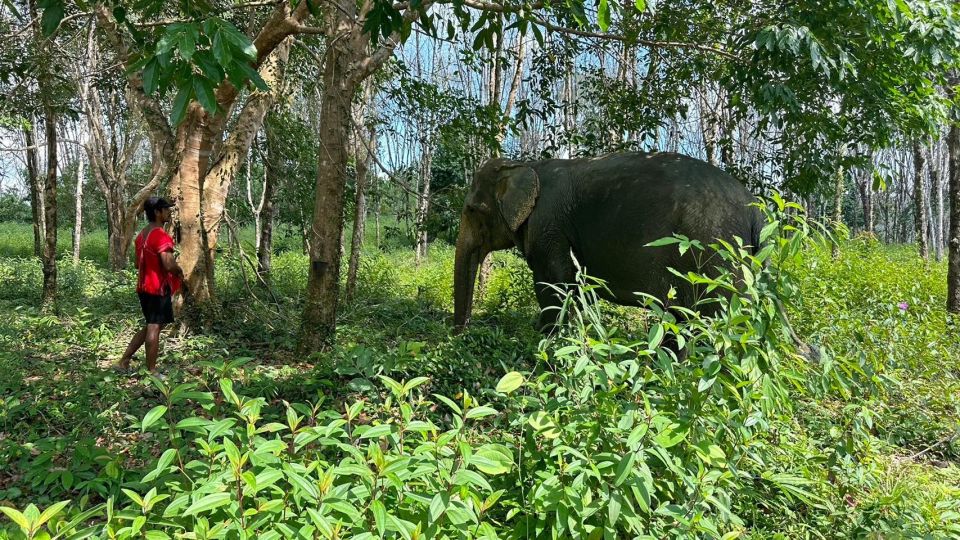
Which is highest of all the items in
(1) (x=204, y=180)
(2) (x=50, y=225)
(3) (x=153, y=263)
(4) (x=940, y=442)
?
(1) (x=204, y=180)

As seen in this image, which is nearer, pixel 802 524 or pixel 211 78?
pixel 211 78

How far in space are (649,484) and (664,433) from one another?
193 mm

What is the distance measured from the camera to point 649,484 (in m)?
2.16

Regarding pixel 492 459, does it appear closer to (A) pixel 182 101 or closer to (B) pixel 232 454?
(B) pixel 232 454

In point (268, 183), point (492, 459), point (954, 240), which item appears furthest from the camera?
point (268, 183)

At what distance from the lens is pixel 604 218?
5.87 meters

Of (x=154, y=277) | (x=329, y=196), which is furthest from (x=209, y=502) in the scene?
(x=154, y=277)

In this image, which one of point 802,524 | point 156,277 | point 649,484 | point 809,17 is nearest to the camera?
point 649,484

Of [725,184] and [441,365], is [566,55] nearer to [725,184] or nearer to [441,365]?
[725,184]

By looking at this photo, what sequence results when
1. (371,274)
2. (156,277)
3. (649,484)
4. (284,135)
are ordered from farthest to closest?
1. (371,274)
2. (284,135)
3. (156,277)
4. (649,484)

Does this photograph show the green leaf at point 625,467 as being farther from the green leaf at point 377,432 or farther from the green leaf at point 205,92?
the green leaf at point 205,92

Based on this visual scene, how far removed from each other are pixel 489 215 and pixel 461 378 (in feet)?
8.51

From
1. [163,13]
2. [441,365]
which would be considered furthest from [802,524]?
[163,13]

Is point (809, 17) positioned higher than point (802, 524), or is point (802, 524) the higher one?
point (809, 17)
